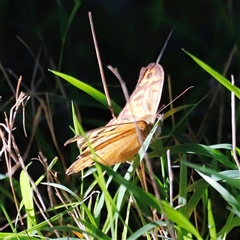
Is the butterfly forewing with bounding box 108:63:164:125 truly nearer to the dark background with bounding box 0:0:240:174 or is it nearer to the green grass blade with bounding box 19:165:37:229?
the green grass blade with bounding box 19:165:37:229

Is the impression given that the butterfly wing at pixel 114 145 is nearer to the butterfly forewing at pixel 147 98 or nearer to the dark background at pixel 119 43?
the butterfly forewing at pixel 147 98

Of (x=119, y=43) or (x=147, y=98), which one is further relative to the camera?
(x=119, y=43)

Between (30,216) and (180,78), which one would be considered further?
(180,78)

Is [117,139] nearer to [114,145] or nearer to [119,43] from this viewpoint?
[114,145]

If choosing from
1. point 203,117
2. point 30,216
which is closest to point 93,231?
point 30,216

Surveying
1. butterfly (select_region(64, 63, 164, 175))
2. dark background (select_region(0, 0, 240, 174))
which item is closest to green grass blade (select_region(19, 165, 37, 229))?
butterfly (select_region(64, 63, 164, 175))

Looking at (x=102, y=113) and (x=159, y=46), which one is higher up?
(x=159, y=46)

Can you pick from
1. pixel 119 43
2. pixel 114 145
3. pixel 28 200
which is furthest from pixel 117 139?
pixel 119 43

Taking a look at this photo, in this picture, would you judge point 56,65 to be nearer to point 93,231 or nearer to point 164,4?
point 164,4
